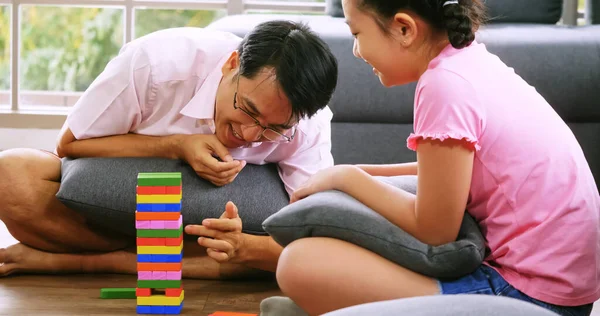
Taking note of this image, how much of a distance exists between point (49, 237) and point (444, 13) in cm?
117

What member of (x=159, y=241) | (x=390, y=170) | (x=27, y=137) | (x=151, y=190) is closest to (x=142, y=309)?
(x=159, y=241)

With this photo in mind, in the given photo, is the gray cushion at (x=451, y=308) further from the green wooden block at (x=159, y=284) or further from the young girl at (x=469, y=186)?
the green wooden block at (x=159, y=284)

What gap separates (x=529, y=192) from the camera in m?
1.39

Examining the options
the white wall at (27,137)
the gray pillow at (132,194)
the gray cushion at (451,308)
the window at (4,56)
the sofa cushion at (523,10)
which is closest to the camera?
the gray cushion at (451,308)

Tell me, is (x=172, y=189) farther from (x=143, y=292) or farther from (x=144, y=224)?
(x=143, y=292)

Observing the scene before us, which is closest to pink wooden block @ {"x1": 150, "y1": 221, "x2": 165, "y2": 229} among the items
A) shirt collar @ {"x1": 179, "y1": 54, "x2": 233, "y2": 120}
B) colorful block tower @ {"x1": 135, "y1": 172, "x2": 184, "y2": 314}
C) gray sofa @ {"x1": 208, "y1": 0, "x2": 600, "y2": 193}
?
colorful block tower @ {"x1": 135, "y1": 172, "x2": 184, "y2": 314}

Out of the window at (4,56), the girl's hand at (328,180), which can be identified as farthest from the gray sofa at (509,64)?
the window at (4,56)

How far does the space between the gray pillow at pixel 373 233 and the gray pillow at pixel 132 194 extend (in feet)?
1.29

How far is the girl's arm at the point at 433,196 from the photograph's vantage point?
4.45 ft

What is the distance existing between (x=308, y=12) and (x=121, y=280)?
2.09 m

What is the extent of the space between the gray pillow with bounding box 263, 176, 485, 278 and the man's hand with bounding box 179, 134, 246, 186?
1.22 ft

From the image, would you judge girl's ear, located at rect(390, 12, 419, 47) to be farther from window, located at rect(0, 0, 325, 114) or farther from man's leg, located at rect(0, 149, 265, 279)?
window, located at rect(0, 0, 325, 114)

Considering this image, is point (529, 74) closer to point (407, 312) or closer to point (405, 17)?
point (405, 17)

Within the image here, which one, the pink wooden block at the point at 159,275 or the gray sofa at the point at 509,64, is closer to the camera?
the pink wooden block at the point at 159,275
